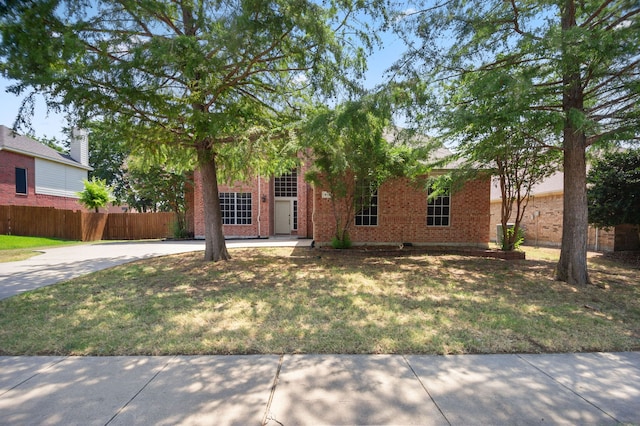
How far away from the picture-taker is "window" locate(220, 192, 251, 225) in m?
18.4

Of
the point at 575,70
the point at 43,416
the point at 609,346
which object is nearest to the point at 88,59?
the point at 43,416

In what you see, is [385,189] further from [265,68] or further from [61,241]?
[61,241]

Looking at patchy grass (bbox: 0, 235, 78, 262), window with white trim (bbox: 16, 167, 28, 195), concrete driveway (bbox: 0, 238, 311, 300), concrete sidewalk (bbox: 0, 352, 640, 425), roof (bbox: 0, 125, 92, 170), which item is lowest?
concrete sidewalk (bbox: 0, 352, 640, 425)

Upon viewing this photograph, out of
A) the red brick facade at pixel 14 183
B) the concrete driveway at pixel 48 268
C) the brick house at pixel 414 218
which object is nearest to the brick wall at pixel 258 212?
the brick house at pixel 414 218

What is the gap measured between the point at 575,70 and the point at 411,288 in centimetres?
482

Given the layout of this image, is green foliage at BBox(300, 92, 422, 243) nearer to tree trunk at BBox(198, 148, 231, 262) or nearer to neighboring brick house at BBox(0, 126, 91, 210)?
tree trunk at BBox(198, 148, 231, 262)

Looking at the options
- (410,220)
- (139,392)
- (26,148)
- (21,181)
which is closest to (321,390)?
(139,392)

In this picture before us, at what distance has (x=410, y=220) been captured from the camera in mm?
12883

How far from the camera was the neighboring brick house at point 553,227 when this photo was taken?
40.9 ft

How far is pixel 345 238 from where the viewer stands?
→ 40.2 feet

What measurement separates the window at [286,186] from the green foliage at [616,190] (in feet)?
45.2

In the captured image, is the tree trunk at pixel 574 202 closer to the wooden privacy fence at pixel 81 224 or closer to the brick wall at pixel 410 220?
the brick wall at pixel 410 220

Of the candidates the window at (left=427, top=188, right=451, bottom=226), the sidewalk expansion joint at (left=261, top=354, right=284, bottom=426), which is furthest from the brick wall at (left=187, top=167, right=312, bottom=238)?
the sidewalk expansion joint at (left=261, top=354, right=284, bottom=426)

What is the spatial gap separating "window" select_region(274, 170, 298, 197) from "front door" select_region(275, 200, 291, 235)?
1.60 ft
